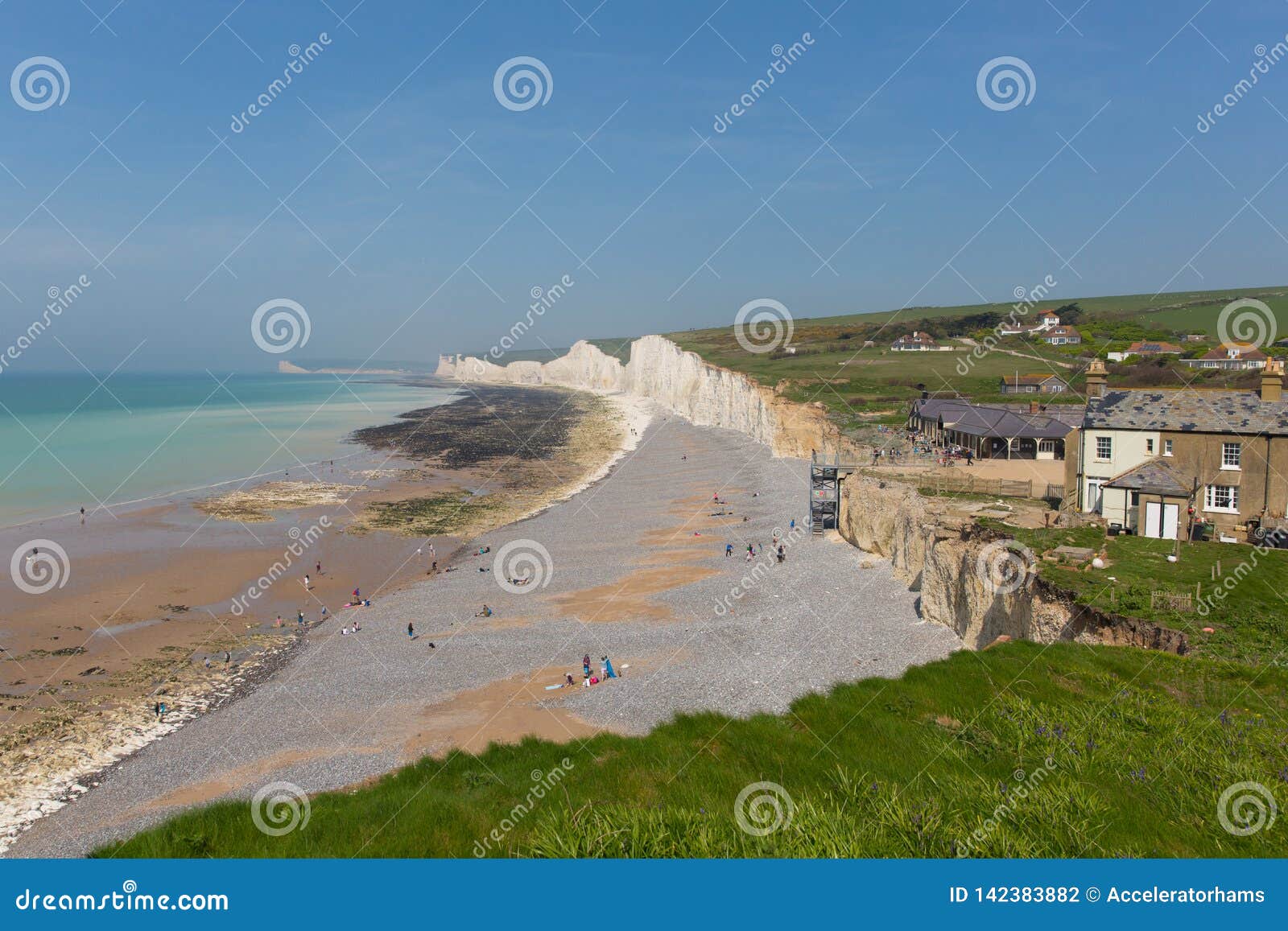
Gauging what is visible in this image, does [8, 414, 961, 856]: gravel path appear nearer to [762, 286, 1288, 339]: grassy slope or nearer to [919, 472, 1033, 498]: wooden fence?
[919, 472, 1033, 498]: wooden fence

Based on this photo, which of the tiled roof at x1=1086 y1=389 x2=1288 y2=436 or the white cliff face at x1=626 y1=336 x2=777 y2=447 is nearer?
the tiled roof at x1=1086 y1=389 x2=1288 y2=436

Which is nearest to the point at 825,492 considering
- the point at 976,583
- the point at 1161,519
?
the point at 1161,519

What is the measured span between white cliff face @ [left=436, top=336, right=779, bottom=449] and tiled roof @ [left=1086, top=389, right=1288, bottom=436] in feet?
117

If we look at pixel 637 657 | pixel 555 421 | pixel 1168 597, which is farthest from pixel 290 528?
pixel 555 421

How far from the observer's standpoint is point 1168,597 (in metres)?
14.9

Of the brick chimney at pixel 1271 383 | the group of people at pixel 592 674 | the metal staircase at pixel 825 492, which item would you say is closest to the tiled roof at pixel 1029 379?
the metal staircase at pixel 825 492

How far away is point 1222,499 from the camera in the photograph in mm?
21625

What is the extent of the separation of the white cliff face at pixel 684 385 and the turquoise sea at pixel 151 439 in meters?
37.9

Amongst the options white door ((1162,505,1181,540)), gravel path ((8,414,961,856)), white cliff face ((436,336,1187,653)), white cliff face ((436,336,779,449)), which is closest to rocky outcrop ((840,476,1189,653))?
white cliff face ((436,336,1187,653))

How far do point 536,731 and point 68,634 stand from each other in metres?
18.6

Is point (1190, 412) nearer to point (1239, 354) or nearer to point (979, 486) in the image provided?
point (979, 486)

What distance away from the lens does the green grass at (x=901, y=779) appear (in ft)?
22.3

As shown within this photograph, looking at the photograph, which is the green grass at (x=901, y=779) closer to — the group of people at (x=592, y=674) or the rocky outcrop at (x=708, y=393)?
the group of people at (x=592, y=674)

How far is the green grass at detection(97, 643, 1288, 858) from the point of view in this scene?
679 centimetres
